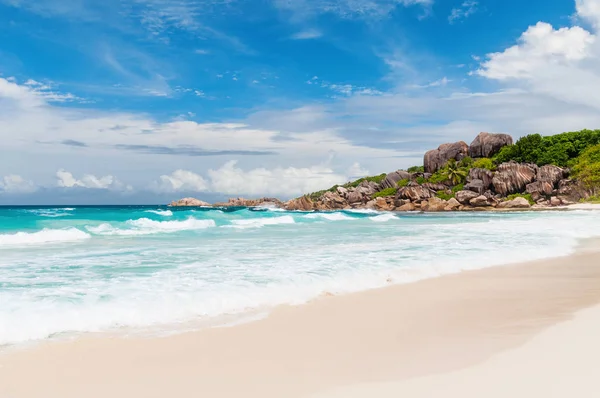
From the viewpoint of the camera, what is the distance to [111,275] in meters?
8.88

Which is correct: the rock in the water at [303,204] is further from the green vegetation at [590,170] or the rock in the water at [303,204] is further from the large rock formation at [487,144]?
the green vegetation at [590,170]

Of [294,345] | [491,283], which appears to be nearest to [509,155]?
[491,283]

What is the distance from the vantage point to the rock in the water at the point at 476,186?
71438 mm

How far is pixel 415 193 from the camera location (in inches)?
2960

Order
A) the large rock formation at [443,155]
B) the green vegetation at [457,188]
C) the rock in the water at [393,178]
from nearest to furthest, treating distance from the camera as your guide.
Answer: the green vegetation at [457,188] < the large rock formation at [443,155] < the rock in the water at [393,178]

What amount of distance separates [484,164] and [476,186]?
421 inches

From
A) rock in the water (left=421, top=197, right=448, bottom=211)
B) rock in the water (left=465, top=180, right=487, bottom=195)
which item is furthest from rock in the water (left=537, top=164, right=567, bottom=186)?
rock in the water (left=421, top=197, right=448, bottom=211)

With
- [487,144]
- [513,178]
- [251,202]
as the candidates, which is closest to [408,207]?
[513,178]

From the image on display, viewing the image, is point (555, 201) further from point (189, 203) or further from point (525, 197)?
point (189, 203)

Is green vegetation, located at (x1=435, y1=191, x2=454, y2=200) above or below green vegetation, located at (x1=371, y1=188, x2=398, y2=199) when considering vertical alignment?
below

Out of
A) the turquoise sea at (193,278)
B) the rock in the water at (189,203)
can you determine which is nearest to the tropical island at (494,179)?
the turquoise sea at (193,278)

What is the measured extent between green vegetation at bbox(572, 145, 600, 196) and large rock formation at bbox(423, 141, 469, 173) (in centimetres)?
2434

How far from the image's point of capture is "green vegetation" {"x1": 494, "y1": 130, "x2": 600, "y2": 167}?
72750 mm

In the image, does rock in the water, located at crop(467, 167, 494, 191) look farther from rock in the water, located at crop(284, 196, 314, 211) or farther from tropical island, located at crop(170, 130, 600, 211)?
rock in the water, located at crop(284, 196, 314, 211)
